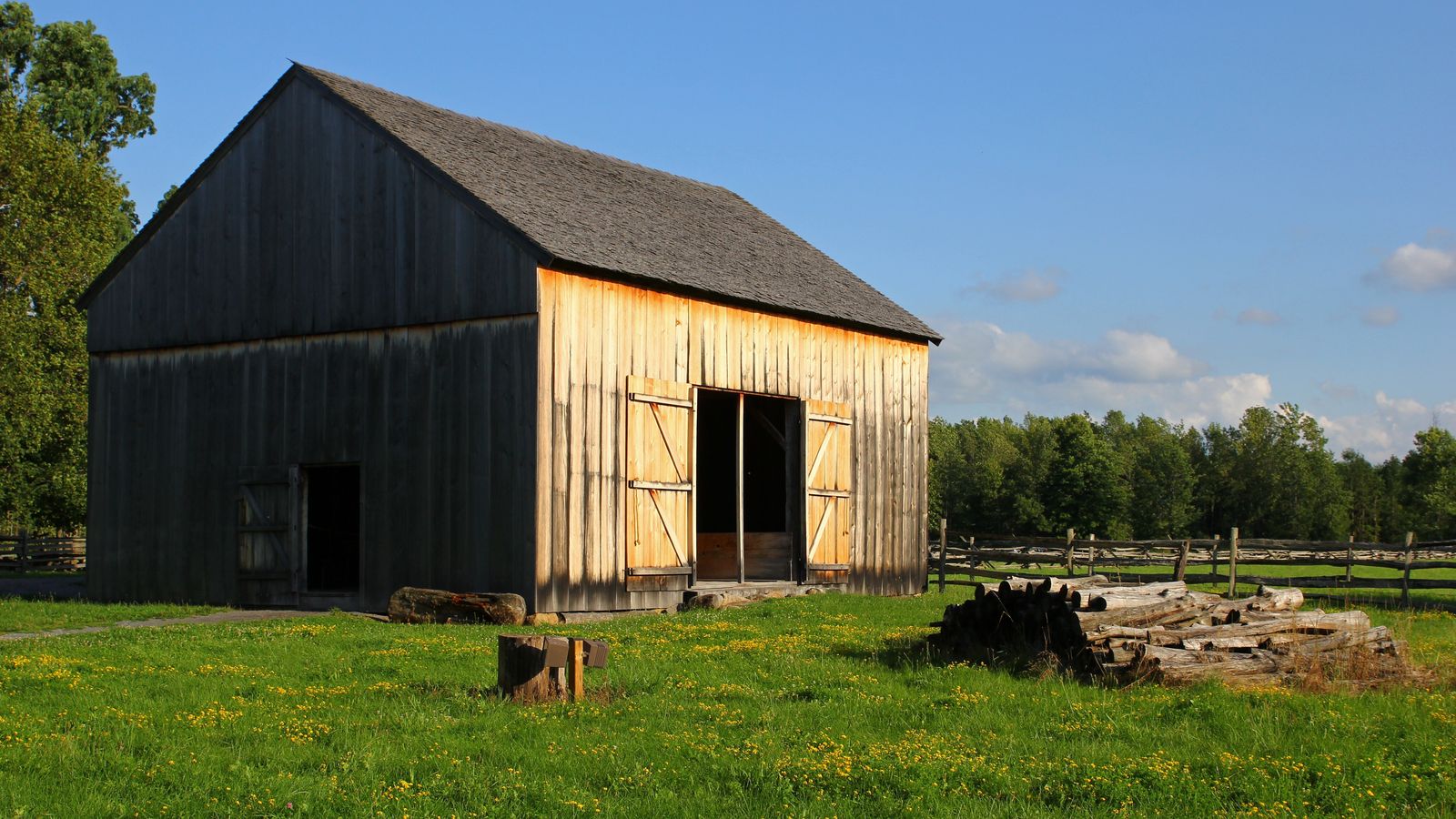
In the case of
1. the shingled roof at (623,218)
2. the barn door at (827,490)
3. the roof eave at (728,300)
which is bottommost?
the barn door at (827,490)

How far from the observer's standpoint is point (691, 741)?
380 inches

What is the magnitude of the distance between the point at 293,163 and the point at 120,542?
721 centimetres

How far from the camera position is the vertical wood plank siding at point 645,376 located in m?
19.4

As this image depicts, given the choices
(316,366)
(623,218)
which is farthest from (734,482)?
(316,366)

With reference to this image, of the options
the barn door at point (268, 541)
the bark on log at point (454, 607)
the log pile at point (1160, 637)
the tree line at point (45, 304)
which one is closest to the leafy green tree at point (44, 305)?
the tree line at point (45, 304)

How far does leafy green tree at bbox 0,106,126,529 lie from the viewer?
37.1 meters

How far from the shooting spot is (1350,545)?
88.9ft

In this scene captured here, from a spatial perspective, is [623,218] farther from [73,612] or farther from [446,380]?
[73,612]

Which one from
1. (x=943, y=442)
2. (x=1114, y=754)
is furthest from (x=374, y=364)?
(x=943, y=442)

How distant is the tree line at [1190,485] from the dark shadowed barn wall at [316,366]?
58982 mm

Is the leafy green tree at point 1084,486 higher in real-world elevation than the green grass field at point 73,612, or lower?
higher

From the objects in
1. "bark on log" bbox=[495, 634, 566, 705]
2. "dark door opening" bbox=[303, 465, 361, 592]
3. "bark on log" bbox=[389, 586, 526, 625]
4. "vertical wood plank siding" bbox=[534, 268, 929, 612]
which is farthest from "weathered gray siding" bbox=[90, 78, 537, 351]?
"bark on log" bbox=[495, 634, 566, 705]

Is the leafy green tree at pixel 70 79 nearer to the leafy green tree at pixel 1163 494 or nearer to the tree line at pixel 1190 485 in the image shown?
the tree line at pixel 1190 485

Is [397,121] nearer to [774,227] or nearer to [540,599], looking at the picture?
[540,599]
